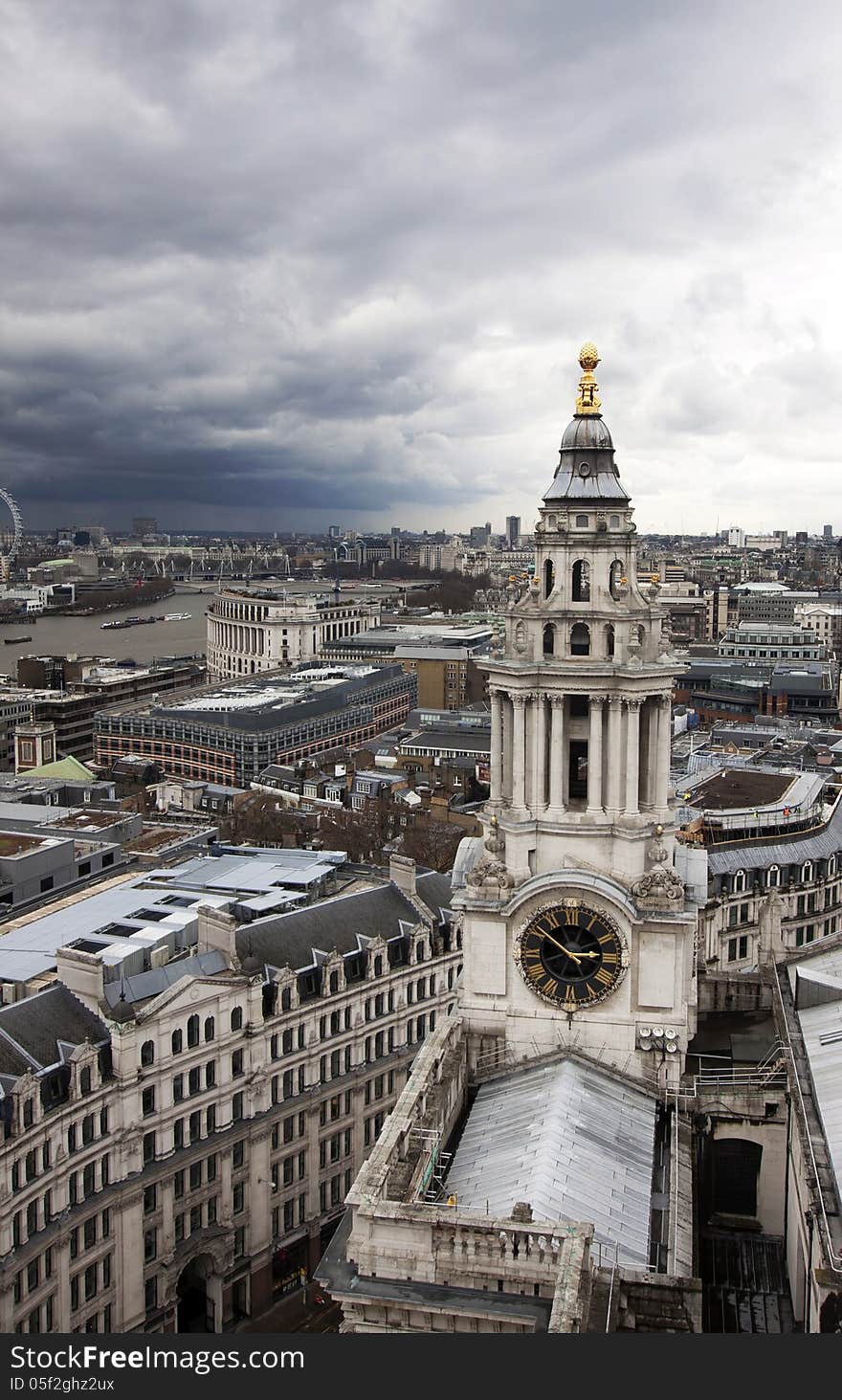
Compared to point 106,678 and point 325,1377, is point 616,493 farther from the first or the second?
point 106,678

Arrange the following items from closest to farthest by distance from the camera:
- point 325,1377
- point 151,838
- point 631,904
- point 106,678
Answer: point 325,1377, point 631,904, point 151,838, point 106,678

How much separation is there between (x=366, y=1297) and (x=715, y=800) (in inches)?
1927

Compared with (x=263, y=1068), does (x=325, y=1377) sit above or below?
above

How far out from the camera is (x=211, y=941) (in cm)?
4403

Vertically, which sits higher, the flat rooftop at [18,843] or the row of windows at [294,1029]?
the flat rooftop at [18,843]

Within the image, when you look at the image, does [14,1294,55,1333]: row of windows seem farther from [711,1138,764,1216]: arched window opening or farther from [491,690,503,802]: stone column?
[491,690,503,802]: stone column

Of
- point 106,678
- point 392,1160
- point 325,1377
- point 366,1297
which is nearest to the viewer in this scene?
point 325,1377

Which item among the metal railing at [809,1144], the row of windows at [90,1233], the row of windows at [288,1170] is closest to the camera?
the metal railing at [809,1144]

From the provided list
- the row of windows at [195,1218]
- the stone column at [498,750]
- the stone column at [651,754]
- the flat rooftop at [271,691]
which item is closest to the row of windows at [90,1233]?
the row of windows at [195,1218]

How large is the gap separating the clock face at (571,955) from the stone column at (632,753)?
288 centimetres

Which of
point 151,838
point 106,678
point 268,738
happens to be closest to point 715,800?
point 151,838

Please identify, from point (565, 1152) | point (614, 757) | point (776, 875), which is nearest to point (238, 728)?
point (776, 875)

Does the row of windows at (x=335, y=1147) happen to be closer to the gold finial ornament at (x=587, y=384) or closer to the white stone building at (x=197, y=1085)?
the white stone building at (x=197, y=1085)

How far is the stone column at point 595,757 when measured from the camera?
31422mm
